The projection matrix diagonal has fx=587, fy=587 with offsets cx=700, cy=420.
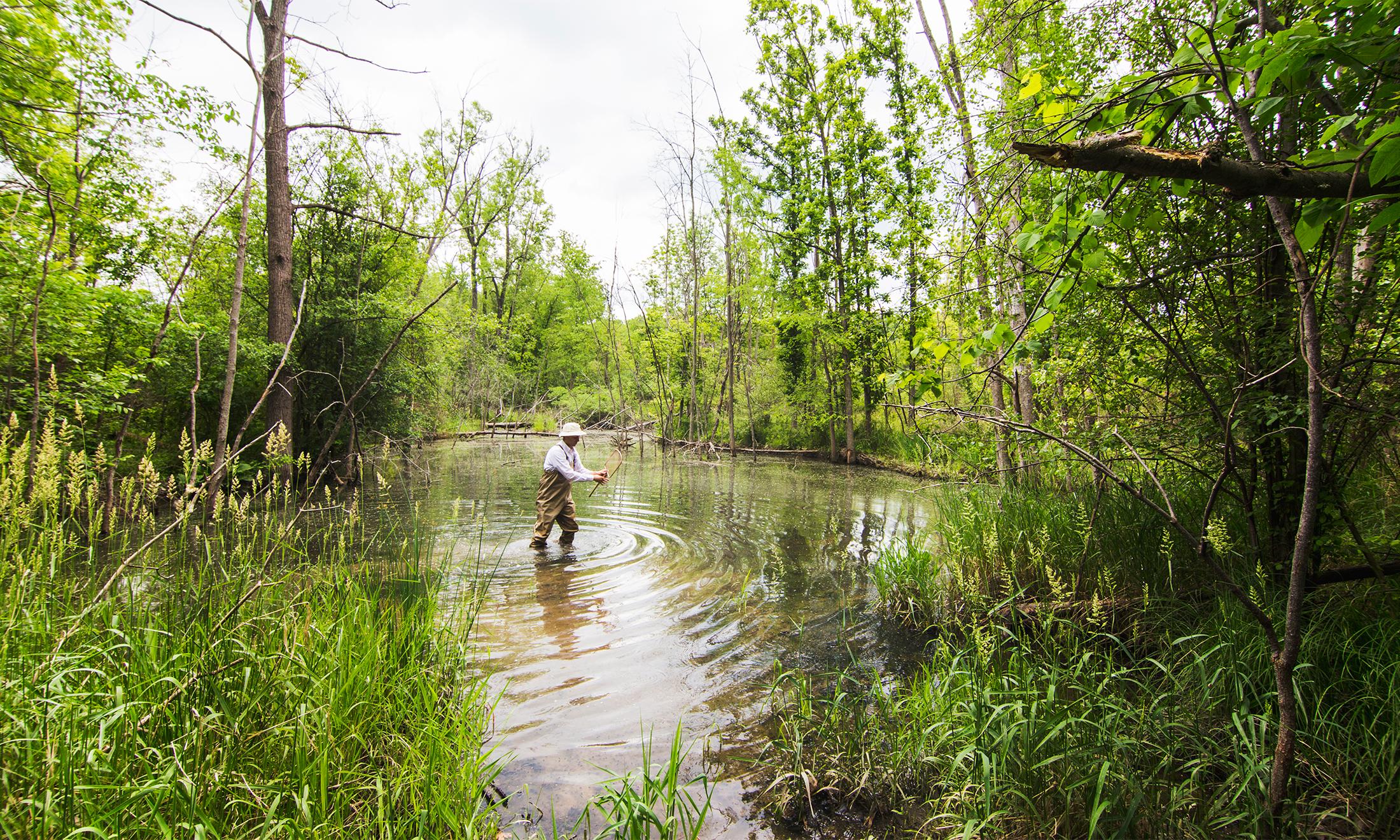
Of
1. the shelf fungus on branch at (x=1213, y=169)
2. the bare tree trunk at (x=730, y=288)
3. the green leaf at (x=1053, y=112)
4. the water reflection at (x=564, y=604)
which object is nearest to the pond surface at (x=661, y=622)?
the water reflection at (x=564, y=604)

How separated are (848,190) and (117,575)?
1950cm

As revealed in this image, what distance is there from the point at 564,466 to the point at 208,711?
5.73 metres

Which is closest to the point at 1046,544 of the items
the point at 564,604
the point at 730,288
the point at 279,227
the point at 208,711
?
the point at 564,604

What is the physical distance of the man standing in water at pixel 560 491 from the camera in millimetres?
8117

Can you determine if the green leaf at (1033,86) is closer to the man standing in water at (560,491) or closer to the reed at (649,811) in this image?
the reed at (649,811)

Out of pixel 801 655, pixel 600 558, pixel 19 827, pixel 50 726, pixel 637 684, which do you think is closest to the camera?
pixel 19 827

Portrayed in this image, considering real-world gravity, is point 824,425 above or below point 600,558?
above

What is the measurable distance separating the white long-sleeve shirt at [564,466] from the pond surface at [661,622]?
3.39ft

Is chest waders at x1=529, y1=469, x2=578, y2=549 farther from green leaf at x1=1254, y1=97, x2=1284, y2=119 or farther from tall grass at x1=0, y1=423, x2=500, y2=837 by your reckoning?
green leaf at x1=1254, y1=97, x2=1284, y2=119

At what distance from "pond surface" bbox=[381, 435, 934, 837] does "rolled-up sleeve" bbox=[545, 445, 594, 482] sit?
1031 millimetres

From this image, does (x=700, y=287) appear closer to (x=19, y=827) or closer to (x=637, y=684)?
(x=637, y=684)

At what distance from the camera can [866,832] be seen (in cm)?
280

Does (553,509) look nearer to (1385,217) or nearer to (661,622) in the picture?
(661,622)

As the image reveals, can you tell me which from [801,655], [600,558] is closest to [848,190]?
[600,558]
